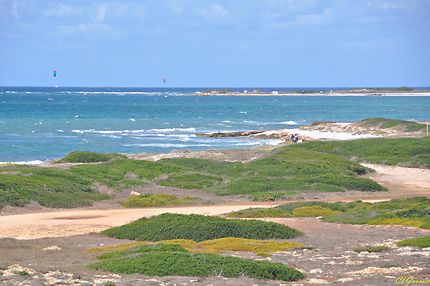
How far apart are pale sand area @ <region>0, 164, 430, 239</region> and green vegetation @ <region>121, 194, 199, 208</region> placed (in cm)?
142

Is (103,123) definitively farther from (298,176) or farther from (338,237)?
(338,237)

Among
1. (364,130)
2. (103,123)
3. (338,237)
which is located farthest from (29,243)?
(103,123)

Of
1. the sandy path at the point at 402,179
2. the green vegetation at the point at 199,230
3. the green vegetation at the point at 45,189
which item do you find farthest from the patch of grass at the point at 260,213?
the sandy path at the point at 402,179

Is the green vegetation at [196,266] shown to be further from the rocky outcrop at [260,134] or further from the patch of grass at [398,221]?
the rocky outcrop at [260,134]

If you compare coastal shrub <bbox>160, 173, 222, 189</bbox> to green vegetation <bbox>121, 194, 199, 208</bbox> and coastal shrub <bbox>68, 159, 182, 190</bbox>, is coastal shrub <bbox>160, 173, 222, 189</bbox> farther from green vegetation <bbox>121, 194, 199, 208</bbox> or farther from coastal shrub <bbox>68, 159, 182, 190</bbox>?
green vegetation <bbox>121, 194, 199, 208</bbox>

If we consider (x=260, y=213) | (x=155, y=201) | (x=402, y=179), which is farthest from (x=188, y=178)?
(x=260, y=213)

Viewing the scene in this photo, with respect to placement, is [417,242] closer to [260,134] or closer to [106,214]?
[106,214]

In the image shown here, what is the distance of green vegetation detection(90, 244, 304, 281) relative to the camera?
66.2 ft

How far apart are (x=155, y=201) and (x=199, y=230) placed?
1326 cm

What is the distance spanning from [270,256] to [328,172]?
1148 inches

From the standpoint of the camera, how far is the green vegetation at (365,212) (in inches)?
1238

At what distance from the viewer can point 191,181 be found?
160 ft

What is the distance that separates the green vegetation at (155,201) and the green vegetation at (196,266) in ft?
62.6

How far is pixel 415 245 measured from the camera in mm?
24906
